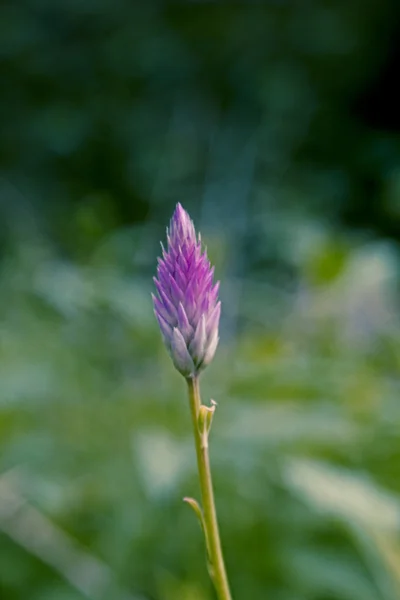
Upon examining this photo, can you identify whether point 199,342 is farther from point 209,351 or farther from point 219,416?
point 219,416

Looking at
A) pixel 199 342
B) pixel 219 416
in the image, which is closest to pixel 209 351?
pixel 199 342

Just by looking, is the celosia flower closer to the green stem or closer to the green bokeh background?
the green stem

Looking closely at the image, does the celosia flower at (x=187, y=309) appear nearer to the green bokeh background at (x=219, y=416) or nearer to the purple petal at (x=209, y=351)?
the purple petal at (x=209, y=351)

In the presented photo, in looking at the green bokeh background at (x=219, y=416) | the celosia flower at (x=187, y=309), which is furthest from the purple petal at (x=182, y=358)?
the green bokeh background at (x=219, y=416)

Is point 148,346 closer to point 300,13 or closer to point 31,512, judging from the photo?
point 31,512

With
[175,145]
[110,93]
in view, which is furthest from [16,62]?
[175,145]
